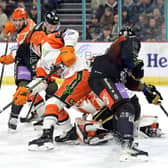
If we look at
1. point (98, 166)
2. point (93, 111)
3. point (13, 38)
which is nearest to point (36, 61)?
point (93, 111)

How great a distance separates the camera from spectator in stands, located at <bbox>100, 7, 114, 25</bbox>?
9.34m

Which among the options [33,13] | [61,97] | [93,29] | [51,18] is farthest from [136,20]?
[61,97]

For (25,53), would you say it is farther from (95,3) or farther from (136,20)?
(95,3)

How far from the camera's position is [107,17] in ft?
30.8

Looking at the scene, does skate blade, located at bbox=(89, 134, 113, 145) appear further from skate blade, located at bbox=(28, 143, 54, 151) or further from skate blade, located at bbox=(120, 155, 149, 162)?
skate blade, located at bbox=(120, 155, 149, 162)

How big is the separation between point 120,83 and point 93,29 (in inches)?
201

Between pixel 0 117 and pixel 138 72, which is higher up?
pixel 138 72

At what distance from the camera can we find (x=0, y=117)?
6.25 m

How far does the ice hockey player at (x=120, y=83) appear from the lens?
4.13 metres

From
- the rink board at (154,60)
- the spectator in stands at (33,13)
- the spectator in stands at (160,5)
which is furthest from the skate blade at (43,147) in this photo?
the spectator in stands at (33,13)

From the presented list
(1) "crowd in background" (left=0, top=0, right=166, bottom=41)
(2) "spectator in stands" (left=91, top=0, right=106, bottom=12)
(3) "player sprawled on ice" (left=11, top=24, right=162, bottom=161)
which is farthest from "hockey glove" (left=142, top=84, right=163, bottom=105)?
(2) "spectator in stands" (left=91, top=0, right=106, bottom=12)

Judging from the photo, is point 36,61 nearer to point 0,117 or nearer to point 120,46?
point 0,117

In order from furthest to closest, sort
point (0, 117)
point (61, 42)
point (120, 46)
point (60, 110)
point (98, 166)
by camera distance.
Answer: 1. point (0, 117)
2. point (61, 42)
3. point (60, 110)
4. point (120, 46)
5. point (98, 166)

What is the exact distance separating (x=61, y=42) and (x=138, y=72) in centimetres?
74
